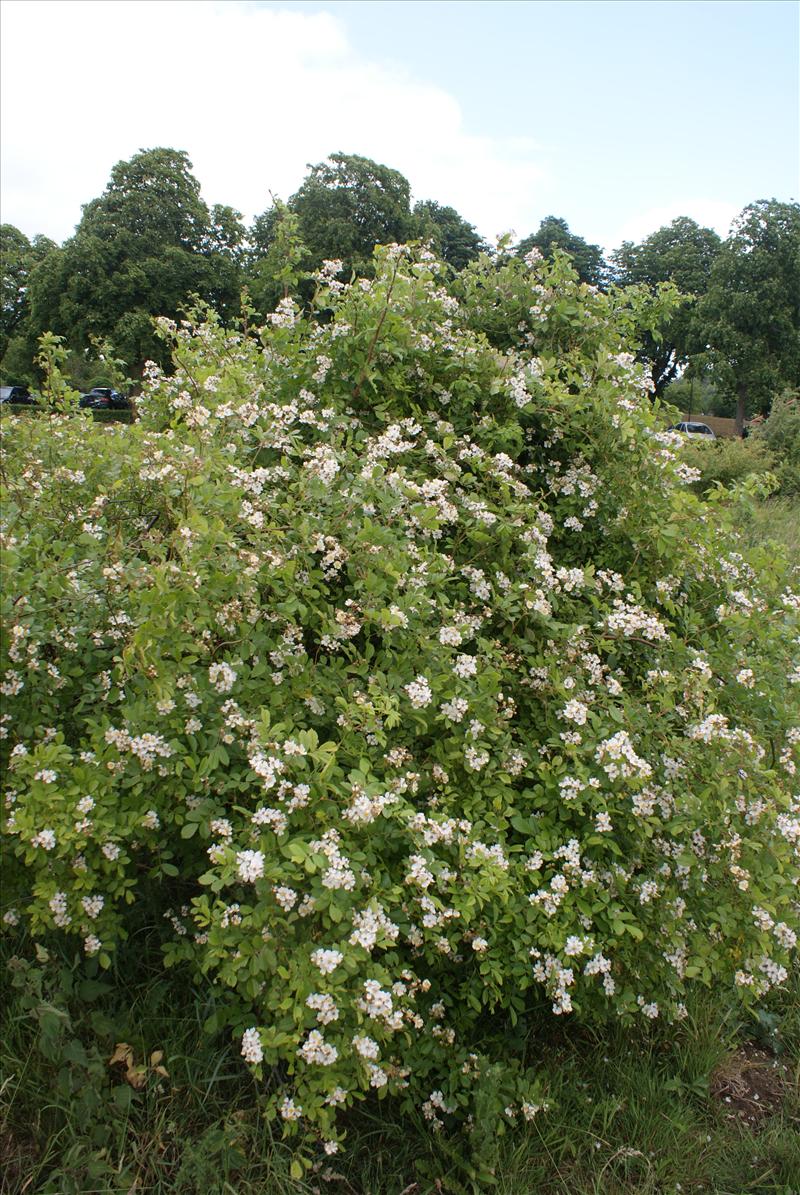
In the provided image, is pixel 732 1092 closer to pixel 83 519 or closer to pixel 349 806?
pixel 349 806

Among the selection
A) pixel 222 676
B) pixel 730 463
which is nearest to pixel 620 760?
pixel 222 676

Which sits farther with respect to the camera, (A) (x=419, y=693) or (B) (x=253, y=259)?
(B) (x=253, y=259)

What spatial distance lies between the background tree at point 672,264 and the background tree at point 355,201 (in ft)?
37.1

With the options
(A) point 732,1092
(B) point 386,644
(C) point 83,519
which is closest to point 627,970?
(A) point 732,1092

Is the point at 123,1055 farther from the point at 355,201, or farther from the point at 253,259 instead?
the point at 355,201

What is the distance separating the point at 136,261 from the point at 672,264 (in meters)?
22.4

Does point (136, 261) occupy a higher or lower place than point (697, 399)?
lower

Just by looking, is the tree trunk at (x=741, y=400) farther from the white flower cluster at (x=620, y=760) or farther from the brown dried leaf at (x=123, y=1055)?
the brown dried leaf at (x=123, y=1055)

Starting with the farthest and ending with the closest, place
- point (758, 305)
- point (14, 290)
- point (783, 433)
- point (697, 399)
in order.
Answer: point (697, 399) → point (14, 290) → point (758, 305) → point (783, 433)

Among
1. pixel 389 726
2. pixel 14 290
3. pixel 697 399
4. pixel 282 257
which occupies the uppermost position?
pixel 697 399

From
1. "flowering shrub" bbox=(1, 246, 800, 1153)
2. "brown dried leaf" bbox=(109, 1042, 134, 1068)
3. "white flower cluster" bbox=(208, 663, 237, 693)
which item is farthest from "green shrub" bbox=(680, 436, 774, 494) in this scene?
"brown dried leaf" bbox=(109, 1042, 134, 1068)

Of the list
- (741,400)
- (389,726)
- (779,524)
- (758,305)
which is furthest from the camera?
(741,400)

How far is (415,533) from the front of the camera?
2.38 metres

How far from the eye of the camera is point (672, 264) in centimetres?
3491
